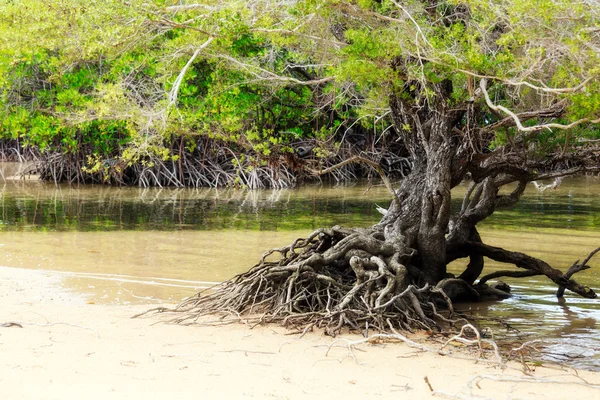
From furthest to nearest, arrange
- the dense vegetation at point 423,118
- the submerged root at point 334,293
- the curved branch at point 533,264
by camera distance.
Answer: the curved branch at point 533,264 < the submerged root at point 334,293 < the dense vegetation at point 423,118

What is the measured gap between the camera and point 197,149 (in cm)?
2348

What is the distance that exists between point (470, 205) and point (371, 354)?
12.4 feet

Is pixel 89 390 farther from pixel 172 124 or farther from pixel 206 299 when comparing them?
pixel 172 124

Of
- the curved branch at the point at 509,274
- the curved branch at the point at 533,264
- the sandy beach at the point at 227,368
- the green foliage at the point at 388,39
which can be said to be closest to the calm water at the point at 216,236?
the curved branch at the point at 533,264

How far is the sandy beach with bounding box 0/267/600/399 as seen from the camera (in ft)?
16.8

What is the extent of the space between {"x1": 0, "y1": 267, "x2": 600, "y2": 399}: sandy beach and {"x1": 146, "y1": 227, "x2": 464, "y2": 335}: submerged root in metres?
0.30

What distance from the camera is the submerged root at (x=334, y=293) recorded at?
701 cm

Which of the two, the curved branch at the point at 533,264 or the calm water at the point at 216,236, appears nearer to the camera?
the calm water at the point at 216,236

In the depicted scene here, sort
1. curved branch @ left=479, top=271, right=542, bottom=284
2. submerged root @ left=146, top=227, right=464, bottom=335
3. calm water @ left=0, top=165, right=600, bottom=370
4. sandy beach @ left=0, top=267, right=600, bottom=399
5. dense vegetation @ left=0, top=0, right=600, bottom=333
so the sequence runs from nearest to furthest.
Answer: sandy beach @ left=0, top=267, right=600, bottom=399
dense vegetation @ left=0, top=0, right=600, bottom=333
submerged root @ left=146, top=227, right=464, bottom=335
calm water @ left=0, top=165, right=600, bottom=370
curved branch @ left=479, top=271, right=542, bottom=284

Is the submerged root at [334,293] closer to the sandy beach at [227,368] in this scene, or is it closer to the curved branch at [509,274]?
the sandy beach at [227,368]

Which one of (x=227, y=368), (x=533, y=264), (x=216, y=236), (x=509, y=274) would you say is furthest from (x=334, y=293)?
(x=216, y=236)

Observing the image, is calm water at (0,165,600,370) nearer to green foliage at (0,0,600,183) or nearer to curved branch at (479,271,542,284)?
curved branch at (479,271,542,284)

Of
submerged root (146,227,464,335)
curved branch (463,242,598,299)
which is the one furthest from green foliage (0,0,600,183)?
submerged root (146,227,464,335)

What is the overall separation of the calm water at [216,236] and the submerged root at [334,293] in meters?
1.00
